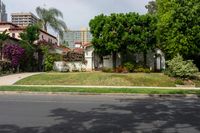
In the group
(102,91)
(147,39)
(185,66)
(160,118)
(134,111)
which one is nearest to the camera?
(160,118)

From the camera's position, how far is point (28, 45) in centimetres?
4362

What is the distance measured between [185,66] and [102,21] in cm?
1107

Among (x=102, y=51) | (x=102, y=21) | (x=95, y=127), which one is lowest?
(x=95, y=127)

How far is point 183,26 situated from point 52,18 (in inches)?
1120

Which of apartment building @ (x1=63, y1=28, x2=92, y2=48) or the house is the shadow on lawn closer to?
the house

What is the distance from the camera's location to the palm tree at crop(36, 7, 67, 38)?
60.9 m

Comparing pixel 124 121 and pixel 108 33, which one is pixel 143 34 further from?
pixel 124 121

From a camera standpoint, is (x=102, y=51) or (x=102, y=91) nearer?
(x=102, y=91)

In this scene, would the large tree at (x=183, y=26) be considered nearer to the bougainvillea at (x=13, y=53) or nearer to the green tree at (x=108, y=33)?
the green tree at (x=108, y=33)

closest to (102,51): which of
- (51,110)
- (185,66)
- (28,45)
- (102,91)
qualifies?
(28,45)

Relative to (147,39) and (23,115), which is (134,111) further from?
(147,39)

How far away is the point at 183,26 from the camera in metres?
36.4

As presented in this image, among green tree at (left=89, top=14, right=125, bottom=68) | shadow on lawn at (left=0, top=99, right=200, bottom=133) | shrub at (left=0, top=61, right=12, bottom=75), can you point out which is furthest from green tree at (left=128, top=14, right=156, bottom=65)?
shadow on lawn at (left=0, top=99, right=200, bottom=133)

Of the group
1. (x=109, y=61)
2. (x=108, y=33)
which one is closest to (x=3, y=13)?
(x=109, y=61)
